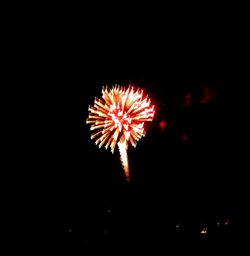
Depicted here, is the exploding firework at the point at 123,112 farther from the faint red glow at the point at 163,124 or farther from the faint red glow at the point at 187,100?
the faint red glow at the point at 187,100

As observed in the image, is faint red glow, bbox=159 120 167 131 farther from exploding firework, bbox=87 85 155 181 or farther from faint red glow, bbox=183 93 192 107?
exploding firework, bbox=87 85 155 181

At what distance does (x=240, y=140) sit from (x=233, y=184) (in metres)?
1.34

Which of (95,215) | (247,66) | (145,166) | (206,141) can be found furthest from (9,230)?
(247,66)

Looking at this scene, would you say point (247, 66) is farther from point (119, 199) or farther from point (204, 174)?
point (119, 199)

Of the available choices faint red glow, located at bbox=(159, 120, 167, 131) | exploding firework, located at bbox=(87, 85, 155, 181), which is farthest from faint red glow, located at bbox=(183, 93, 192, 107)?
exploding firework, located at bbox=(87, 85, 155, 181)

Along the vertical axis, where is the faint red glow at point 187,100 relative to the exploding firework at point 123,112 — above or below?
above

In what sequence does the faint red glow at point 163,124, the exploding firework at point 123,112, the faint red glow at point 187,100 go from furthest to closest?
the faint red glow at point 163,124 < the faint red glow at point 187,100 < the exploding firework at point 123,112

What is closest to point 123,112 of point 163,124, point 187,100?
point 163,124

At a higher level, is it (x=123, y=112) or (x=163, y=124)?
(x=163, y=124)

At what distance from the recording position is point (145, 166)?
10586mm

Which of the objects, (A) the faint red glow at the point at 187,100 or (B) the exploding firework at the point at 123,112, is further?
(A) the faint red glow at the point at 187,100

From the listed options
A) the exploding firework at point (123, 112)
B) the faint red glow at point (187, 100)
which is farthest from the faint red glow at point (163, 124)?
the exploding firework at point (123, 112)

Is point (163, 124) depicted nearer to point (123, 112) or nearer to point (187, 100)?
point (187, 100)

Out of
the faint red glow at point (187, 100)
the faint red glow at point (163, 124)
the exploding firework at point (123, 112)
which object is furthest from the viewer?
the faint red glow at point (163, 124)
